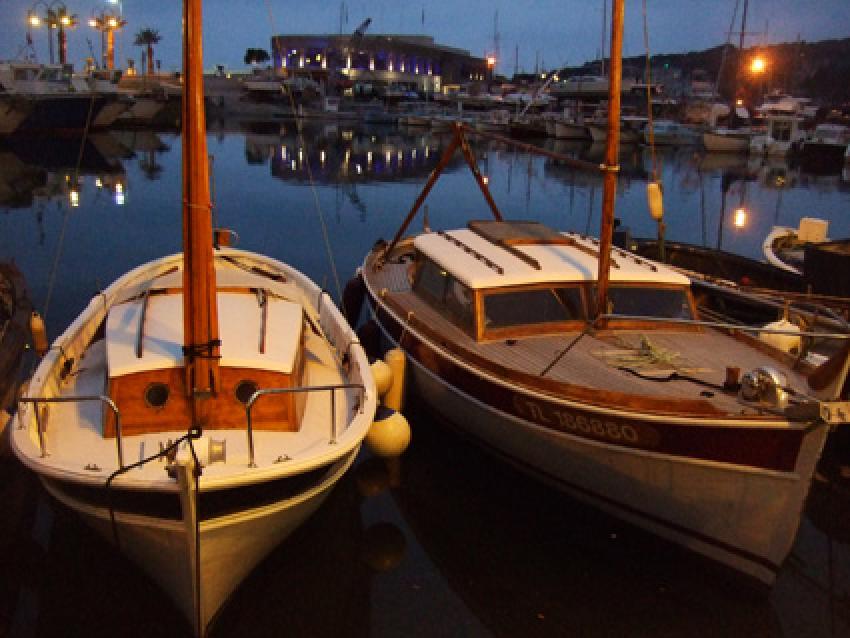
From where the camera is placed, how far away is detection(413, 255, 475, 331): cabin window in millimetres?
11406

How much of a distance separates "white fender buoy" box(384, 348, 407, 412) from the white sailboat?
162 centimetres

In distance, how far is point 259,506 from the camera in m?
7.32

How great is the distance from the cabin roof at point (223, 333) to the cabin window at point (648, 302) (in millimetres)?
5045

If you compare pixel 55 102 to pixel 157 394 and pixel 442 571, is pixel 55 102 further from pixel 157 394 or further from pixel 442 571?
pixel 442 571

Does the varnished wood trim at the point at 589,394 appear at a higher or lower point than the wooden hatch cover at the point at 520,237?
lower

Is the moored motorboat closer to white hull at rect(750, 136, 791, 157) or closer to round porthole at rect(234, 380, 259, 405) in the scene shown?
white hull at rect(750, 136, 791, 157)

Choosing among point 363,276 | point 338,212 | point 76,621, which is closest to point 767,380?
point 76,621

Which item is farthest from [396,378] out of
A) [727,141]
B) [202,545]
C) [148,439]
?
[727,141]

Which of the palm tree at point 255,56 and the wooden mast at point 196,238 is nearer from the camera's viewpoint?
the wooden mast at point 196,238

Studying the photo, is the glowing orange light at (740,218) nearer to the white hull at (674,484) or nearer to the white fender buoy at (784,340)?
the white fender buoy at (784,340)

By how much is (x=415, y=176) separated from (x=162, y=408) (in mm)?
43341

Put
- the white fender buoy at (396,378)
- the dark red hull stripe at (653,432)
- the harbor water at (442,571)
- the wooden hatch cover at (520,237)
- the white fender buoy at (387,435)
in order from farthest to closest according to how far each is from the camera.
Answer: the wooden hatch cover at (520,237)
the white fender buoy at (396,378)
the white fender buoy at (387,435)
the harbor water at (442,571)
the dark red hull stripe at (653,432)

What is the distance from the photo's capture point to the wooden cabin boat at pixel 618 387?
311 inches

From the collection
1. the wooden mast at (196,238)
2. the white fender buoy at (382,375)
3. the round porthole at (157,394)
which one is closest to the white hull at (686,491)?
the white fender buoy at (382,375)
